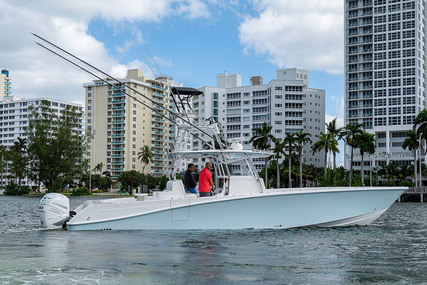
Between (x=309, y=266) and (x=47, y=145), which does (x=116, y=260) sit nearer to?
(x=309, y=266)

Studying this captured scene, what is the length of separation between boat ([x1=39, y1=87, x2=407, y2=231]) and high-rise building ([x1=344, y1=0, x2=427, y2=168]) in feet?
297

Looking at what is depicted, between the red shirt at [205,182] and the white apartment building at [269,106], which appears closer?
the red shirt at [205,182]

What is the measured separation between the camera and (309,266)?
382 inches

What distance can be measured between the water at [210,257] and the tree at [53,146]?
52.5 metres

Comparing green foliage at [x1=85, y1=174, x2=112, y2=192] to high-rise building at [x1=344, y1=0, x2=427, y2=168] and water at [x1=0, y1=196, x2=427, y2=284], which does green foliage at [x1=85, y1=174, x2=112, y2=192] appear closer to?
high-rise building at [x1=344, y1=0, x2=427, y2=168]

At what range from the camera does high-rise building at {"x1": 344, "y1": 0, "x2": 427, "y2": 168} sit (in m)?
107

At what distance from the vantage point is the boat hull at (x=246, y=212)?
14.8 meters

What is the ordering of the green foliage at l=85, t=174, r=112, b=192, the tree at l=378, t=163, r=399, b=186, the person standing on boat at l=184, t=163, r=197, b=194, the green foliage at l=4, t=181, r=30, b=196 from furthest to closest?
the green foliage at l=85, t=174, r=112, b=192 < the tree at l=378, t=163, r=399, b=186 < the green foliage at l=4, t=181, r=30, b=196 < the person standing on boat at l=184, t=163, r=197, b=194

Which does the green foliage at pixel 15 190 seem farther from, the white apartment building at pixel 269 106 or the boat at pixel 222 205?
the boat at pixel 222 205

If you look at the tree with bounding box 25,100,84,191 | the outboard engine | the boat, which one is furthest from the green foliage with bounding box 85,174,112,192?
the outboard engine

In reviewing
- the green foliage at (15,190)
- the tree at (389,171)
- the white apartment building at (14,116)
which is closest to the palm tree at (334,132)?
the tree at (389,171)

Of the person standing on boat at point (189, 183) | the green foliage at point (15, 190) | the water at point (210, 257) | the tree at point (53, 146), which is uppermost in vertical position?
the tree at point (53, 146)

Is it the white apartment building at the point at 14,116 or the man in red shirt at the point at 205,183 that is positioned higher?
the white apartment building at the point at 14,116

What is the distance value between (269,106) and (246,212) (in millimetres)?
Result: 101062
